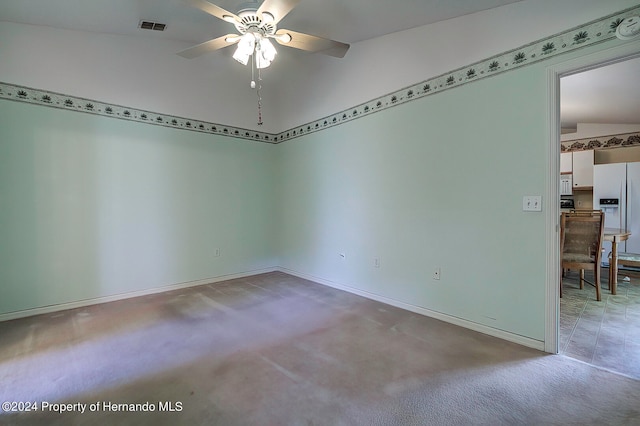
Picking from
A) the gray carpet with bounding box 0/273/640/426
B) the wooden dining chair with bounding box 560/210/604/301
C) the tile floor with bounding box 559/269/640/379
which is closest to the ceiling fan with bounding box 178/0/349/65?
the gray carpet with bounding box 0/273/640/426

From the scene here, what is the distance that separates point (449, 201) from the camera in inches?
108

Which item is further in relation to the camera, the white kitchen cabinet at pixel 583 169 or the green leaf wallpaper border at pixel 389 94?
the white kitchen cabinet at pixel 583 169

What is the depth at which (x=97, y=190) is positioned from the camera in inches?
133

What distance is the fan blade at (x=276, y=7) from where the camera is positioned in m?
1.82

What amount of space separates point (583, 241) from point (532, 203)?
196cm

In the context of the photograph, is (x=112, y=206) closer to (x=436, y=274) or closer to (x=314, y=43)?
(x=314, y=43)

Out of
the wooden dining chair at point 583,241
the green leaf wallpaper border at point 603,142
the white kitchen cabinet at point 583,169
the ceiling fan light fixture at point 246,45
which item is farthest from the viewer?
the white kitchen cabinet at point 583,169

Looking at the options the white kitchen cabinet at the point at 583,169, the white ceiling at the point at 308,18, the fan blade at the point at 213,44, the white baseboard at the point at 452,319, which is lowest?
the white baseboard at the point at 452,319

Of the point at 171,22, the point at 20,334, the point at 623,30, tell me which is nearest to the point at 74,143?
the point at 171,22

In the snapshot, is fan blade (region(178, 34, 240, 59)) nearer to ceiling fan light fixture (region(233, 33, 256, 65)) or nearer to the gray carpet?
ceiling fan light fixture (region(233, 33, 256, 65))

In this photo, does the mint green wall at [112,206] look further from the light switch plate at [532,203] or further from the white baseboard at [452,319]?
the light switch plate at [532,203]

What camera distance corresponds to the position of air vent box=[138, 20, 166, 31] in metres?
3.09

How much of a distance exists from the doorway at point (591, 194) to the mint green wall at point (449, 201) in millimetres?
195

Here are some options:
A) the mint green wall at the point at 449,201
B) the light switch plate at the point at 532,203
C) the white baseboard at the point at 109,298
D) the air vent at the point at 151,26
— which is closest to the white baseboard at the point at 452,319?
the mint green wall at the point at 449,201
